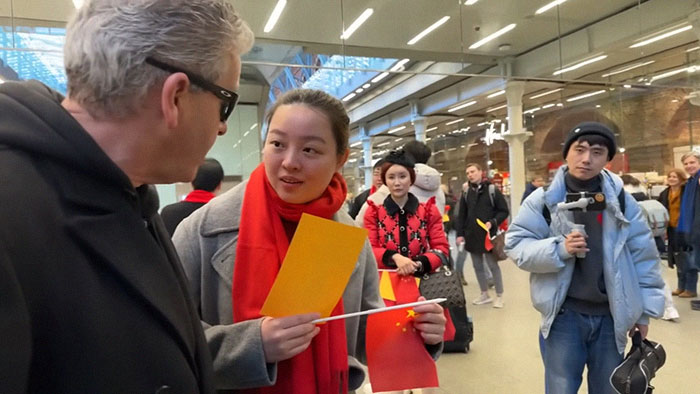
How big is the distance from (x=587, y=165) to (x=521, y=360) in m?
2.25

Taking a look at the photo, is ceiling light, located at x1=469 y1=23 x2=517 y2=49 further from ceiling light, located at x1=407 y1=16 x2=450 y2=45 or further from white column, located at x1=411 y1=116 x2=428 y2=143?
white column, located at x1=411 y1=116 x2=428 y2=143

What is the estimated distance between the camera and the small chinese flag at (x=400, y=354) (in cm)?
125

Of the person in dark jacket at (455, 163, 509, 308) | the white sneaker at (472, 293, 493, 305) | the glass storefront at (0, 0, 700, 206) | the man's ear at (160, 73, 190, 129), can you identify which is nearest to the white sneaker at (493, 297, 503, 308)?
the person in dark jacket at (455, 163, 509, 308)

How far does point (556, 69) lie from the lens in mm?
9828

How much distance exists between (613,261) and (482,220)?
368cm

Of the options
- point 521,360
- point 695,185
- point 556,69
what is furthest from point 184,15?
point 556,69

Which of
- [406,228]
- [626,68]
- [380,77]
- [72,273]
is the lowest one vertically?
[406,228]

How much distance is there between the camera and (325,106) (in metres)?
1.28

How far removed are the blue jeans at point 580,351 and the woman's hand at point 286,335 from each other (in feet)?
5.78

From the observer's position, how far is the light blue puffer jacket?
2.20 metres

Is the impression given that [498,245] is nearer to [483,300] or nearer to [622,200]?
[483,300]

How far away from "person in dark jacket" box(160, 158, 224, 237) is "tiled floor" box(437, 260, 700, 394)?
216 cm

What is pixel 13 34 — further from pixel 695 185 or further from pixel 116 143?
pixel 695 185

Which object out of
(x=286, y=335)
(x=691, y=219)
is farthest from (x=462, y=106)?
(x=286, y=335)
